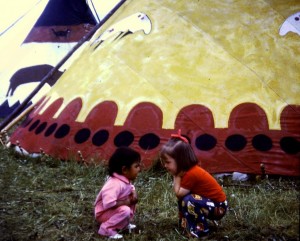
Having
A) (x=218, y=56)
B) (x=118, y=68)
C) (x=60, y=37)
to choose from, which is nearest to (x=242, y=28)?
(x=218, y=56)

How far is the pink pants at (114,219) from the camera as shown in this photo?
3371 millimetres

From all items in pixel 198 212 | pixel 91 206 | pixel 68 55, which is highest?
pixel 68 55

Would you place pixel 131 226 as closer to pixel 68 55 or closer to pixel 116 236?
pixel 116 236

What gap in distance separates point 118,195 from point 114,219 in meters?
0.17

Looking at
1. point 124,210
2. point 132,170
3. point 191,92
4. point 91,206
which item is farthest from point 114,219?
point 191,92

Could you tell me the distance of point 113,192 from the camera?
3.35 meters

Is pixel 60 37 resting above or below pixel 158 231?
above

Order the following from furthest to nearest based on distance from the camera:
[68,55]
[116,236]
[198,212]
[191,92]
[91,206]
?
[68,55]
[191,92]
[91,206]
[116,236]
[198,212]

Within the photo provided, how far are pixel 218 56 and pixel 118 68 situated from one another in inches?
49.3

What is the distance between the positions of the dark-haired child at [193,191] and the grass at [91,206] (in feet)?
0.42

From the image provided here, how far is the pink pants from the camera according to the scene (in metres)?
3.37

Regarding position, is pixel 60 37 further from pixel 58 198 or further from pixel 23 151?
pixel 58 198

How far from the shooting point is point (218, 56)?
18.0 ft

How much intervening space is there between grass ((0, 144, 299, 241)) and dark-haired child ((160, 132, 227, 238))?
0.42ft
